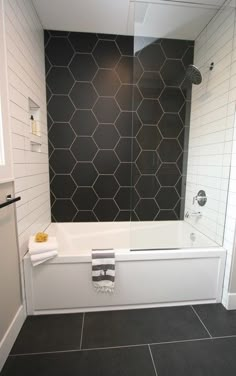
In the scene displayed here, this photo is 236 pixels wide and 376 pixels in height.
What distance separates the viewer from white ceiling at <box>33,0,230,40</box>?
1.75 metres

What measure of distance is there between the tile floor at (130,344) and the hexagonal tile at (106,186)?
125 centimetres

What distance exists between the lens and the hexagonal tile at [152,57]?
2.19m

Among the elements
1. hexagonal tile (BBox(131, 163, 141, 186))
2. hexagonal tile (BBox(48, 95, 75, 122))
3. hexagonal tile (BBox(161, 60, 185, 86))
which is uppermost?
hexagonal tile (BBox(161, 60, 185, 86))

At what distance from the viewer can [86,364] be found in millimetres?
1194

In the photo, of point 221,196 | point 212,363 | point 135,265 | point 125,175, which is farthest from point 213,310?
point 125,175

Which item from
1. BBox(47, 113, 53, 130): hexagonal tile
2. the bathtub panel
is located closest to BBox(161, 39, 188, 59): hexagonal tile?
BBox(47, 113, 53, 130): hexagonal tile

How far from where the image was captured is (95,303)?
1.58 meters

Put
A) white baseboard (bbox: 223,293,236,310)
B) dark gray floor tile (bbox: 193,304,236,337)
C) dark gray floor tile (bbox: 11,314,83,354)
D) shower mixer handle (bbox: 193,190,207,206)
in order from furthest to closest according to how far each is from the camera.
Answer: shower mixer handle (bbox: 193,190,207,206), white baseboard (bbox: 223,293,236,310), dark gray floor tile (bbox: 193,304,236,337), dark gray floor tile (bbox: 11,314,83,354)

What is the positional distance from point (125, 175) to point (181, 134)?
0.84m

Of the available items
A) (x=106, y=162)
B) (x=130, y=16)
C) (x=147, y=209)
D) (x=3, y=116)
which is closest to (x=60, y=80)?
(x=130, y=16)

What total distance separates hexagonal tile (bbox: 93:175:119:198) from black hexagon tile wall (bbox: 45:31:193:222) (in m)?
0.01

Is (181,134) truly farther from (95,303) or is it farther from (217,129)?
(95,303)

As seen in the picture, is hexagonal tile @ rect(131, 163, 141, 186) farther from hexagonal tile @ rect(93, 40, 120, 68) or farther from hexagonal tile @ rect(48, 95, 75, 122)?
hexagonal tile @ rect(93, 40, 120, 68)

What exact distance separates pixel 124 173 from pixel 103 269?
3.97ft
